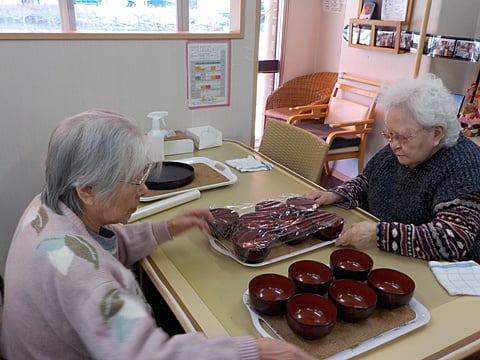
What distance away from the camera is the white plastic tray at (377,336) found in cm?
85

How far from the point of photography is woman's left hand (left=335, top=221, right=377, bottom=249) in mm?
1236

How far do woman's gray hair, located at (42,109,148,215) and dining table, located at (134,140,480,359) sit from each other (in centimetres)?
31

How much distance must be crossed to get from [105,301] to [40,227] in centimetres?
23

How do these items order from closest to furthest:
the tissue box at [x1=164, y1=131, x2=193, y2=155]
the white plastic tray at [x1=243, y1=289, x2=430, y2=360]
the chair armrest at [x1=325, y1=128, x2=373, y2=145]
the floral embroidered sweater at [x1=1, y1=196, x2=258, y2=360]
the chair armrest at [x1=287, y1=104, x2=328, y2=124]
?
the floral embroidered sweater at [x1=1, y1=196, x2=258, y2=360]
the white plastic tray at [x1=243, y1=289, x2=430, y2=360]
the tissue box at [x1=164, y1=131, x2=193, y2=155]
the chair armrest at [x1=325, y1=128, x2=373, y2=145]
the chair armrest at [x1=287, y1=104, x2=328, y2=124]

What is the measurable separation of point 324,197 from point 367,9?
8.28 feet

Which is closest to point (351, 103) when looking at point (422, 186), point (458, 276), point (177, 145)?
point (177, 145)

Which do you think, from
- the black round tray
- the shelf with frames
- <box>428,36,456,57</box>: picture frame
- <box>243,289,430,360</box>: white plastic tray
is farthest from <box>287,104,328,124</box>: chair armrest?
<box>243,289,430,360</box>: white plastic tray

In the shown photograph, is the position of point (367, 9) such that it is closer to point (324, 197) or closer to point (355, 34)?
point (355, 34)

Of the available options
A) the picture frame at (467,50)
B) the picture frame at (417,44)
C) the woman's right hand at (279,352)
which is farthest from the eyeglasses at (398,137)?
the picture frame at (417,44)

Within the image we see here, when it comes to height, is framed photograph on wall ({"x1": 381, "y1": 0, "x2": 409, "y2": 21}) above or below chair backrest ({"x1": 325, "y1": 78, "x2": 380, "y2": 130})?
above

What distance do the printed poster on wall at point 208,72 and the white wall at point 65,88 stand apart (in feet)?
0.12

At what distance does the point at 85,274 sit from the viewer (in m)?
0.77

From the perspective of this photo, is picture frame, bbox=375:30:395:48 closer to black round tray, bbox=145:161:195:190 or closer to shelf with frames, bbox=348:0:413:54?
shelf with frames, bbox=348:0:413:54

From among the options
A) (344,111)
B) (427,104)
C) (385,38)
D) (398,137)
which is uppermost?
(385,38)
